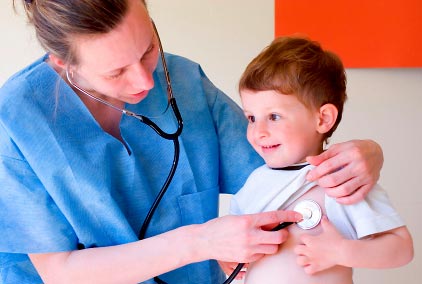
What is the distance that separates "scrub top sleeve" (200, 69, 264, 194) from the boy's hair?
0.59ft

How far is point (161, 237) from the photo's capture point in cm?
111

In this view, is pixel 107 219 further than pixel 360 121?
No

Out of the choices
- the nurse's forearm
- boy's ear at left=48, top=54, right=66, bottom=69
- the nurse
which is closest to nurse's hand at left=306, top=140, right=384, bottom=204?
the nurse

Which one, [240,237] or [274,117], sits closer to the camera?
[240,237]

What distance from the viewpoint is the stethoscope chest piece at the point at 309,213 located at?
3.61 feet

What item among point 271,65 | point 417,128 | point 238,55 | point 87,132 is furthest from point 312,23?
point 87,132

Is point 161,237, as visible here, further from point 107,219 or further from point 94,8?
point 94,8

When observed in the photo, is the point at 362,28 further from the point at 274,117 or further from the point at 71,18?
the point at 71,18

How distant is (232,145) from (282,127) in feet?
0.82

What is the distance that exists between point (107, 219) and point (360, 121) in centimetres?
174

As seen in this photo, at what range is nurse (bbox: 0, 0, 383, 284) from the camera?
105 centimetres

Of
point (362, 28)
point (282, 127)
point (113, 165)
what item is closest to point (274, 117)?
point (282, 127)

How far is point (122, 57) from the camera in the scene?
41.7 inches

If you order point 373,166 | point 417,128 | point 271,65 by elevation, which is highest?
point 271,65
